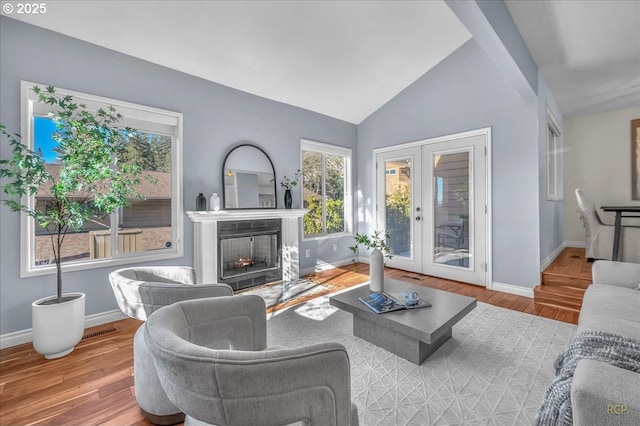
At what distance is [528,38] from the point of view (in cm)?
305

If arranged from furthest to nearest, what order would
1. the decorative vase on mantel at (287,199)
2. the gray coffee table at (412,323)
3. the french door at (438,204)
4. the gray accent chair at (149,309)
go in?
the decorative vase on mantel at (287,199) → the french door at (438,204) → the gray coffee table at (412,323) → the gray accent chair at (149,309)

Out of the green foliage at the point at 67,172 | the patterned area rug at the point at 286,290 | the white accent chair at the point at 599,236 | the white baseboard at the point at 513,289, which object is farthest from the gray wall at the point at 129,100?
the white accent chair at the point at 599,236

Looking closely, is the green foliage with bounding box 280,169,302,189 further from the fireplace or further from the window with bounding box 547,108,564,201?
the window with bounding box 547,108,564,201

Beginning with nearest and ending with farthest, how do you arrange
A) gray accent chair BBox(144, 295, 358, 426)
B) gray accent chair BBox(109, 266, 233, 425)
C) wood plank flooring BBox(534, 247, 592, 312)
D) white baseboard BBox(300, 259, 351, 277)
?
gray accent chair BBox(144, 295, 358, 426), gray accent chair BBox(109, 266, 233, 425), wood plank flooring BBox(534, 247, 592, 312), white baseboard BBox(300, 259, 351, 277)

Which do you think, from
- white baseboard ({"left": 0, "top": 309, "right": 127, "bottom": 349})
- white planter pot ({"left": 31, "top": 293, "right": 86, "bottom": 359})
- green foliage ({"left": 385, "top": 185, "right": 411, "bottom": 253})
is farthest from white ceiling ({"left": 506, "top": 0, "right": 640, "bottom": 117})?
white baseboard ({"left": 0, "top": 309, "right": 127, "bottom": 349})

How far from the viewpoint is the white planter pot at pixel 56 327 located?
7.11 feet

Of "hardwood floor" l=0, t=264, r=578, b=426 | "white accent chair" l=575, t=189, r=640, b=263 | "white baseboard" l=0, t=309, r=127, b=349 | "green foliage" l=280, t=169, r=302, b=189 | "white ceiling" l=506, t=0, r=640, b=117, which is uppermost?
"white ceiling" l=506, t=0, r=640, b=117

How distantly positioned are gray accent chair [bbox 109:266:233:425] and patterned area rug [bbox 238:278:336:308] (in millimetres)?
1616

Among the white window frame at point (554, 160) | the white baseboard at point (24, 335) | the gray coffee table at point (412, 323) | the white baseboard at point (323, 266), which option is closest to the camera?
the gray coffee table at point (412, 323)

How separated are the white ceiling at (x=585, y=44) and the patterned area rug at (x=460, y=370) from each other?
9.80 feet

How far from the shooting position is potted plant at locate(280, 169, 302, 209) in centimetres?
426

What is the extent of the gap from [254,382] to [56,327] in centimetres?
239

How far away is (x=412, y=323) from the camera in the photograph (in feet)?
6.44

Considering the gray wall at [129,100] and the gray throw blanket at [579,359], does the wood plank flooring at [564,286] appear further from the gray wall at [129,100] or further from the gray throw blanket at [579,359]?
the gray wall at [129,100]
